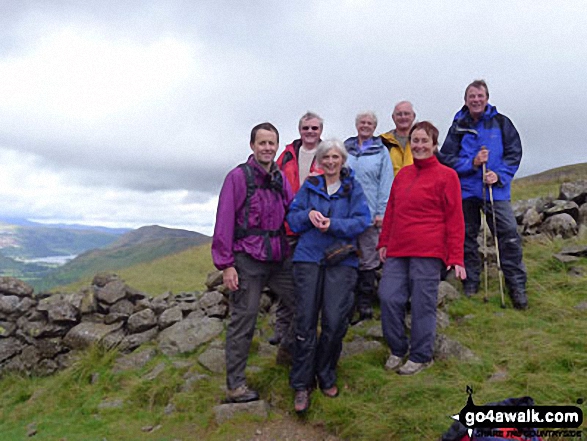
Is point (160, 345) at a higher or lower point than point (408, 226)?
lower

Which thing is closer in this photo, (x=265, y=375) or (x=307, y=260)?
(x=307, y=260)

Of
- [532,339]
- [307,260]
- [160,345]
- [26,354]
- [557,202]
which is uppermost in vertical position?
[557,202]

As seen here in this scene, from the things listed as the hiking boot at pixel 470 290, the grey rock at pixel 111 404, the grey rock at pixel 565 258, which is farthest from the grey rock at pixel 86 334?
the grey rock at pixel 565 258

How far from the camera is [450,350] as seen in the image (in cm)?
598

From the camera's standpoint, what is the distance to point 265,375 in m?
6.27

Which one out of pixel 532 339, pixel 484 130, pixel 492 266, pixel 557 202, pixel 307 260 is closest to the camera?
pixel 307 260

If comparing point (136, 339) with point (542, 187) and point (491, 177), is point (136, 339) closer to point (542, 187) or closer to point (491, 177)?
point (491, 177)

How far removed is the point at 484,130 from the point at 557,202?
7.71 m

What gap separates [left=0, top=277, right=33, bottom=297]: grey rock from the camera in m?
10.9

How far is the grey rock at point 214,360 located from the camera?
7184 mm

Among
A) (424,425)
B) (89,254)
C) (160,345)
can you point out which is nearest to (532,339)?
(424,425)

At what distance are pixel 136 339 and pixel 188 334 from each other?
1.40m

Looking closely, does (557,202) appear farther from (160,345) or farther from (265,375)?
(160,345)

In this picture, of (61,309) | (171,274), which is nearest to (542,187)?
(171,274)
